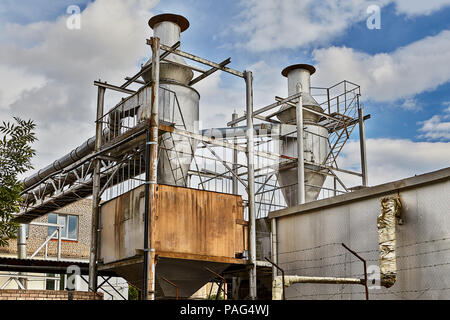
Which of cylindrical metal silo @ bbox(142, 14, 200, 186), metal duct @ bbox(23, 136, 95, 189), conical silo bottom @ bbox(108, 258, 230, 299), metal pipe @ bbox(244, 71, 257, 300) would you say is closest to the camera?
conical silo bottom @ bbox(108, 258, 230, 299)

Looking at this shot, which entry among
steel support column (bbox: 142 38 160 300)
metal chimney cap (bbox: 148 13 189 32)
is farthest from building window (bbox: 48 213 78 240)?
steel support column (bbox: 142 38 160 300)

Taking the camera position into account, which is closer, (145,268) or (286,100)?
(145,268)

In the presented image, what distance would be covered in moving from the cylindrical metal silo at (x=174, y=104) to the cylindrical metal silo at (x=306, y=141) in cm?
558

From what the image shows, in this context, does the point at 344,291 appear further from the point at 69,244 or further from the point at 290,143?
the point at 69,244

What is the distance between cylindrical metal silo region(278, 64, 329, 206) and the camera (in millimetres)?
21906

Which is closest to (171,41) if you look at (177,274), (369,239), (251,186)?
(251,186)

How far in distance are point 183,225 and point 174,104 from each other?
424cm

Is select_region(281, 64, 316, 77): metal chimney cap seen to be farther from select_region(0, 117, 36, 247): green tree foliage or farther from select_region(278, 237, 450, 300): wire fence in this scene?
select_region(0, 117, 36, 247): green tree foliage

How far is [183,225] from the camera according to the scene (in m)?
15.5

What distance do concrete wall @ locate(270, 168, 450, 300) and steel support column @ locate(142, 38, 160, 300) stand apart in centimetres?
395

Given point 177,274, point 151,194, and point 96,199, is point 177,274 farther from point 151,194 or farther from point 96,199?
point 96,199

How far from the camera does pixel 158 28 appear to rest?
18.5m
